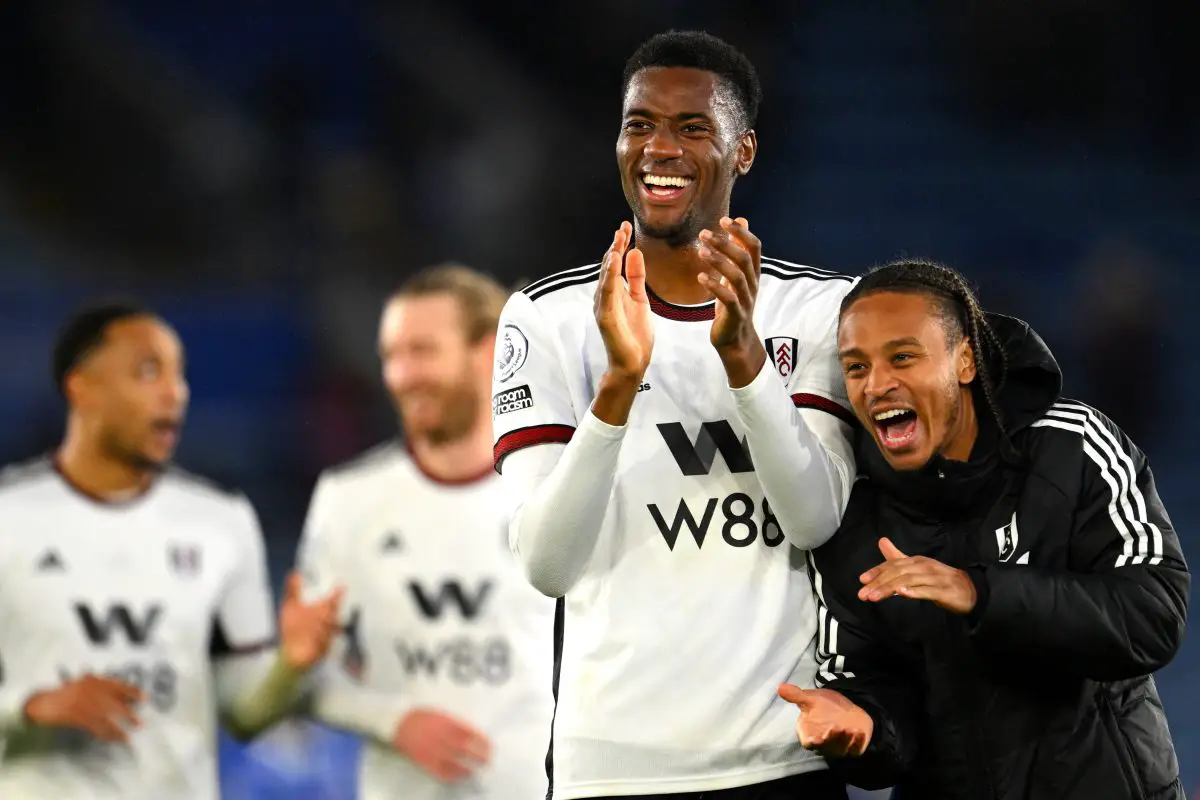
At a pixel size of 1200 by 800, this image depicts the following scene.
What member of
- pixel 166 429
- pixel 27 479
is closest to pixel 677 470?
pixel 166 429

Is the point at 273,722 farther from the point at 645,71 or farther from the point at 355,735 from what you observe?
the point at 645,71

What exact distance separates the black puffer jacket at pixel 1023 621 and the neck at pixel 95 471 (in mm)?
3018

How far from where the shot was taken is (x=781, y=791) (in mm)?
2006

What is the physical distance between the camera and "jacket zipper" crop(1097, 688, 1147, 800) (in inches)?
76.0

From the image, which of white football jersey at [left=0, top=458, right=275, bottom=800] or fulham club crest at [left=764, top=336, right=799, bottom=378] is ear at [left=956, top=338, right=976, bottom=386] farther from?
white football jersey at [left=0, top=458, right=275, bottom=800]

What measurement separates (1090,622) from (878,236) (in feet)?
12.1

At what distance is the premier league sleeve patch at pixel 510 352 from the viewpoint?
83.8 inches

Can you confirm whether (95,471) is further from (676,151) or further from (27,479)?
(676,151)

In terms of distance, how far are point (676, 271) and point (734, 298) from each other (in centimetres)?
33

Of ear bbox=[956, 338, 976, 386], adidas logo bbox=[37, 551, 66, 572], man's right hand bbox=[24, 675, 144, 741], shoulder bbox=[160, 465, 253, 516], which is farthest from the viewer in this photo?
shoulder bbox=[160, 465, 253, 516]

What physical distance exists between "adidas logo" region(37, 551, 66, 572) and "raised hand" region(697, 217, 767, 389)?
9.92 feet

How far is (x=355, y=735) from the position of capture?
14.2 feet

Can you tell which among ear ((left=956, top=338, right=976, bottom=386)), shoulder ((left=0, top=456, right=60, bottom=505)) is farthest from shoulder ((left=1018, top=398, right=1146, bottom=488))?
shoulder ((left=0, top=456, right=60, bottom=505))

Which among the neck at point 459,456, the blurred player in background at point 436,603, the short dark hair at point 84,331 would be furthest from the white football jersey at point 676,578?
the short dark hair at point 84,331
